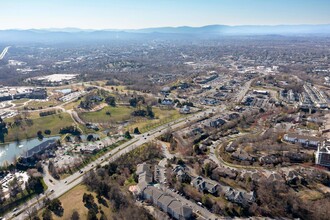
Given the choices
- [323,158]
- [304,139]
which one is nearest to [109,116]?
[304,139]

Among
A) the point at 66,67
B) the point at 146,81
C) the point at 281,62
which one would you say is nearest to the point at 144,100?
the point at 146,81

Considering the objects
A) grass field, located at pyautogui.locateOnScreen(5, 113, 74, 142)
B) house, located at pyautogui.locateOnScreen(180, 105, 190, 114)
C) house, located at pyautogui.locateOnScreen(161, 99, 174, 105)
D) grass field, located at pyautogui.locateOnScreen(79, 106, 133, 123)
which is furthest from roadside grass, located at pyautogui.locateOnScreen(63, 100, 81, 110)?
house, located at pyautogui.locateOnScreen(180, 105, 190, 114)

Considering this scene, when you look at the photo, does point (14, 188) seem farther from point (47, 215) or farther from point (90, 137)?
point (90, 137)

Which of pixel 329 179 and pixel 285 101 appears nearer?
pixel 329 179

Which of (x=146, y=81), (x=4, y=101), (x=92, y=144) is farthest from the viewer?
(x=146, y=81)

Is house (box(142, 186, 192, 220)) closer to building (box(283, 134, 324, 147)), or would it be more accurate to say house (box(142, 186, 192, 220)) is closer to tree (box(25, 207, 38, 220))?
tree (box(25, 207, 38, 220))

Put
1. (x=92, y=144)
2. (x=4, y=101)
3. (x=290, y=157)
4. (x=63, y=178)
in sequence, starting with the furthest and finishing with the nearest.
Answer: (x=4, y=101) < (x=92, y=144) < (x=290, y=157) < (x=63, y=178)

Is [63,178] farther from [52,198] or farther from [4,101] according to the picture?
[4,101]
